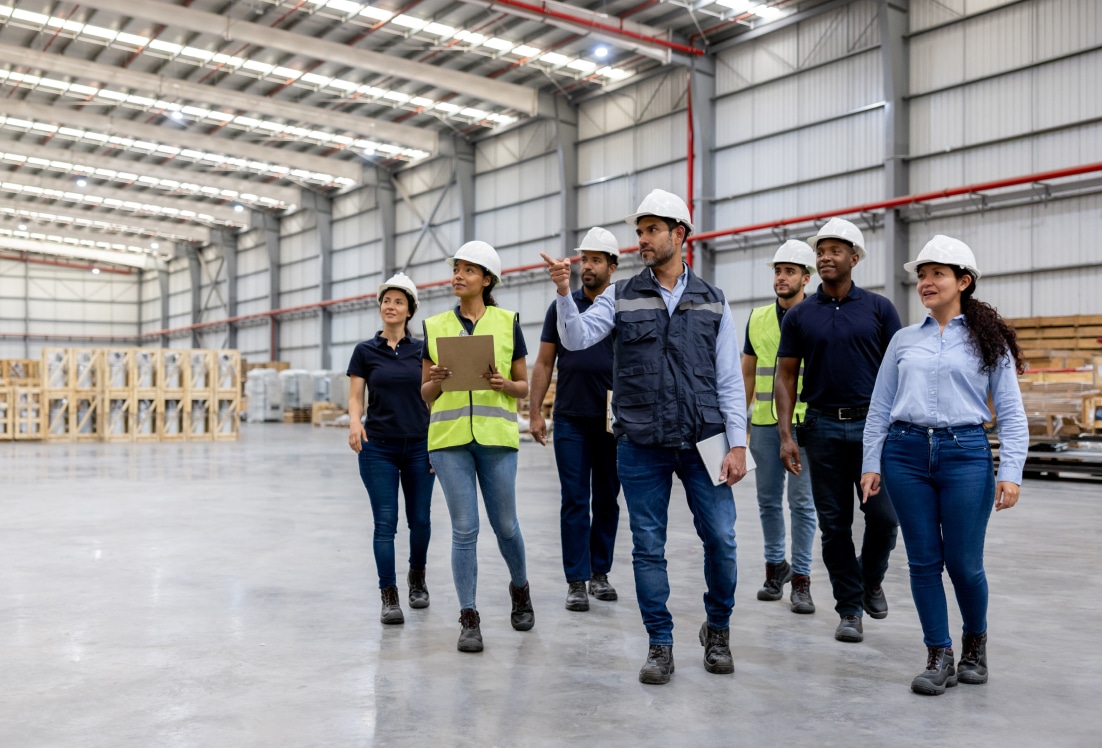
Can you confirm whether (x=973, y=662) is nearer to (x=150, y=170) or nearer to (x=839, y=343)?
(x=839, y=343)

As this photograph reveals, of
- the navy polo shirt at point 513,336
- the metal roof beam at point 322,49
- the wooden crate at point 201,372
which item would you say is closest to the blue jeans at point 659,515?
the navy polo shirt at point 513,336

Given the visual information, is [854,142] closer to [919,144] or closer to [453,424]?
[919,144]

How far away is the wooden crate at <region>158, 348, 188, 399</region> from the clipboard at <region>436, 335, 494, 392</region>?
20400 mm

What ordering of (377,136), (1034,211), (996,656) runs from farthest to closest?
(377,136) < (1034,211) < (996,656)

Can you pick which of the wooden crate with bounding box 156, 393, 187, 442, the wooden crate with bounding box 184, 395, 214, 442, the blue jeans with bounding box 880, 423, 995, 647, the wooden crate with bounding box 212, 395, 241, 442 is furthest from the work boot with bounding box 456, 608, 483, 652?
the wooden crate with bounding box 156, 393, 187, 442

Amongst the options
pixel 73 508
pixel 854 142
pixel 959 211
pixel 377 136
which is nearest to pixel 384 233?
pixel 377 136

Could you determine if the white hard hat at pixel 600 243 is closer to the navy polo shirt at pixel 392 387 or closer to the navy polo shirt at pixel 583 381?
the navy polo shirt at pixel 583 381

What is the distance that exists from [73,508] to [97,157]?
24.1 meters

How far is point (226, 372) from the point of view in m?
24.3

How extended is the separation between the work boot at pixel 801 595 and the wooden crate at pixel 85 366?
21.3 meters

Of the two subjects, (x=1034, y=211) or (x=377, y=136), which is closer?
(x=1034, y=211)

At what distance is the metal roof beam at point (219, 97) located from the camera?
2144cm

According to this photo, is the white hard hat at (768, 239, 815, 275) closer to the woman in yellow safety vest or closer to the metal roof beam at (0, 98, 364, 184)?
the woman in yellow safety vest

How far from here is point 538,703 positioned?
3.64m
